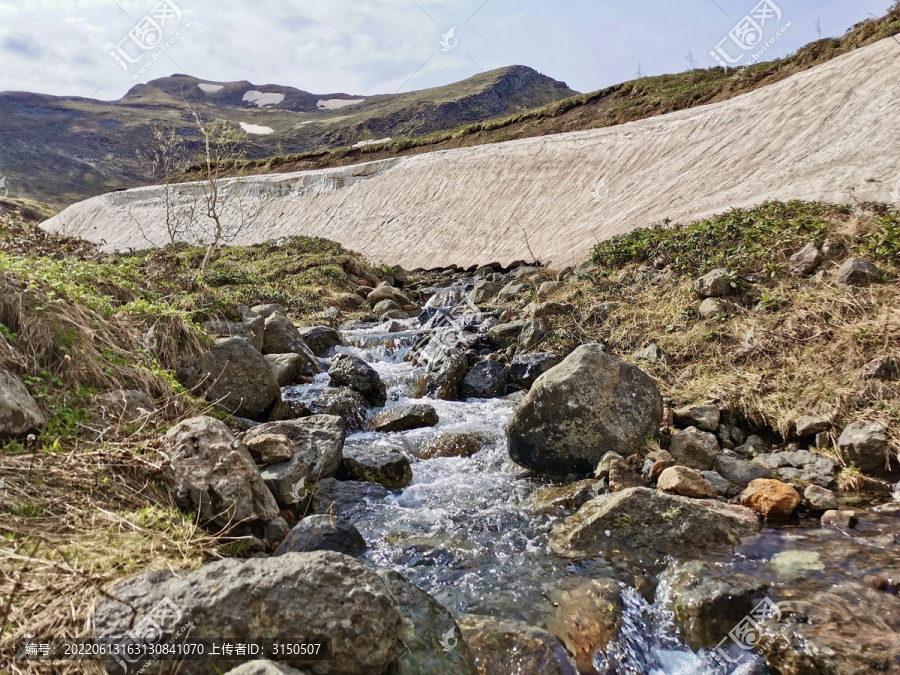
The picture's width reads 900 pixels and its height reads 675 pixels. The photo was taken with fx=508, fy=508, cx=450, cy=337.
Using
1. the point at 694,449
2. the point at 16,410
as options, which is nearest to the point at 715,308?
the point at 694,449

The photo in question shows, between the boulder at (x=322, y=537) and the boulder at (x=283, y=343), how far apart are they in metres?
5.16

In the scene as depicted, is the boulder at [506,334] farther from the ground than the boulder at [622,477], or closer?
farther from the ground

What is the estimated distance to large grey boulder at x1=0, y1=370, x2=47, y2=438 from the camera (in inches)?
146

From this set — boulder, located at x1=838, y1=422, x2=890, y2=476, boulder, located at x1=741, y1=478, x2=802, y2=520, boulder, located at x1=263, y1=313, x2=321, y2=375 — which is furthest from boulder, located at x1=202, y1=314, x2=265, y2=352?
boulder, located at x1=838, y1=422, x2=890, y2=476

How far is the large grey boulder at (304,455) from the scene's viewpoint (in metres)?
4.58

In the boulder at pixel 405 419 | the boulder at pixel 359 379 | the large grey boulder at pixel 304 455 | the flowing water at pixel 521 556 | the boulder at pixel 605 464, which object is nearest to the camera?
the flowing water at pixel 521 556

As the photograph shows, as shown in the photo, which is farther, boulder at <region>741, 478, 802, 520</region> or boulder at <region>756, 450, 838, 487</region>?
boulder at <region>756, 450, 838, 487</region>

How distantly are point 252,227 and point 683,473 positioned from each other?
31.2 meters

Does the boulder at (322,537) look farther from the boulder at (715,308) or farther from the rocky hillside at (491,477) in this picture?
the boulder at (715,308)

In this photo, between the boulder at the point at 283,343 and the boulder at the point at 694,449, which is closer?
the boulder at the point at 694,449

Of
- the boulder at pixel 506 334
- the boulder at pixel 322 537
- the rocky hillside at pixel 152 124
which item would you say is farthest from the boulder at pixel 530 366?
the rocky hillside at pixel 152 124

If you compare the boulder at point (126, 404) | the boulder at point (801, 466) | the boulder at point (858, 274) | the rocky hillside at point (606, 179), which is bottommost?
the boulder at point (801, 466)

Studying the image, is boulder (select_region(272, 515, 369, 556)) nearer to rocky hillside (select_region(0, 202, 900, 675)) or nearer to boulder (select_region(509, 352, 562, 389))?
rocky hillside (select_region(0, 202, 900, 675))

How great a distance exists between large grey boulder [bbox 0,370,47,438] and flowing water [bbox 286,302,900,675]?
8.78 feet
